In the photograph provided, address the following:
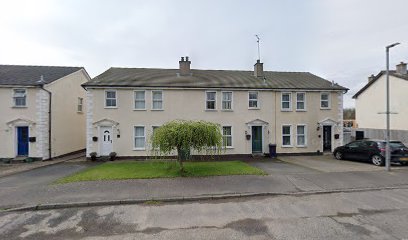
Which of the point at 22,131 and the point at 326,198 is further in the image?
the point at 22,131

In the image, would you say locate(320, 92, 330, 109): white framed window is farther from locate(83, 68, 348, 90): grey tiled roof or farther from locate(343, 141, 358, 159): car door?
locate(343, 141, 358, 159): car door

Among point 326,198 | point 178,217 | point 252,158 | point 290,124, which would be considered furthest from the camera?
point 290,124

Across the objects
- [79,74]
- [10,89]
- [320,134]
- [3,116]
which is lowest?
[320,134]

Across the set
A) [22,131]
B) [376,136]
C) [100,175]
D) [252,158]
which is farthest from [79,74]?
[376,136]

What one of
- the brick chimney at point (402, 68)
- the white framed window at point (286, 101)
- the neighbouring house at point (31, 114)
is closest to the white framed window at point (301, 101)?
the white framed window at point (286, 101)

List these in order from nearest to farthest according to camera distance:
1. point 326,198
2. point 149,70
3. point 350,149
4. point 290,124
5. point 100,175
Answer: point 326,198
point 100,175
point 350,149
point 290,124
point 149,70

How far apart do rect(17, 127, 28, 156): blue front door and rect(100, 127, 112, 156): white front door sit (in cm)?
561

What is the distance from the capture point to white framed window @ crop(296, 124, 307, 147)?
18078 millimetres

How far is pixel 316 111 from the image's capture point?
18.2m

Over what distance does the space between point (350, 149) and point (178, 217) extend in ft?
46.9

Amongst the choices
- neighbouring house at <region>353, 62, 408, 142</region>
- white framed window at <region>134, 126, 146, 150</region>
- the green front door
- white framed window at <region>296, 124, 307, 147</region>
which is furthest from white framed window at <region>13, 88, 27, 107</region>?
neighbouring house at <region>353, 62, 408, 142</region>

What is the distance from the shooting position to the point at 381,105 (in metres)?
26.0

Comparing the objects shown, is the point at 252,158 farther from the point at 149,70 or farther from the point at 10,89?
the point at 10,89

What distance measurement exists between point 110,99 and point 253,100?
1096cm
